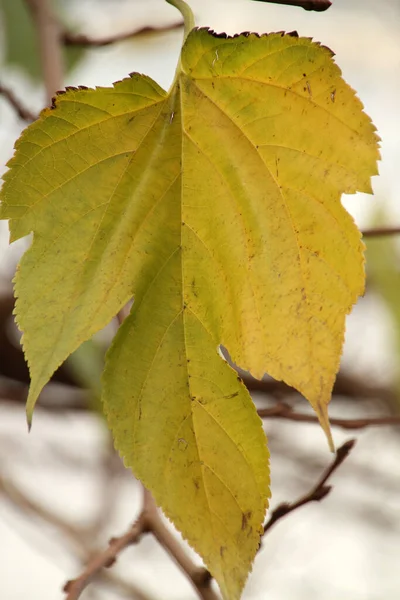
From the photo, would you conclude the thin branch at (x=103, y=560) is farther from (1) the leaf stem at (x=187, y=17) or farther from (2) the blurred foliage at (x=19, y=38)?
(2) the blurred foliage at (x=19, y=38)

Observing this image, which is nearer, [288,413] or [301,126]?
[301,126]

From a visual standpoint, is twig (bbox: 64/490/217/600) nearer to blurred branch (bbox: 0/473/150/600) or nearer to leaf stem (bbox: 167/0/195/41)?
leaf stem (bbox: 167/0/195/41)

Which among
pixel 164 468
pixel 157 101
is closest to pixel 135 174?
pixel 157 101

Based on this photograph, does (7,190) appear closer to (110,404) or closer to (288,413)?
(110,404)

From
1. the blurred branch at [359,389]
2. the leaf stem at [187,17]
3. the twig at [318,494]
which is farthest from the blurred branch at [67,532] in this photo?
the leaf stem at [187,17]

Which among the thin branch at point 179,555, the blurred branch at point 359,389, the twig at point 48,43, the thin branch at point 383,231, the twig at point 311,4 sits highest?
the twig at point 48,43
